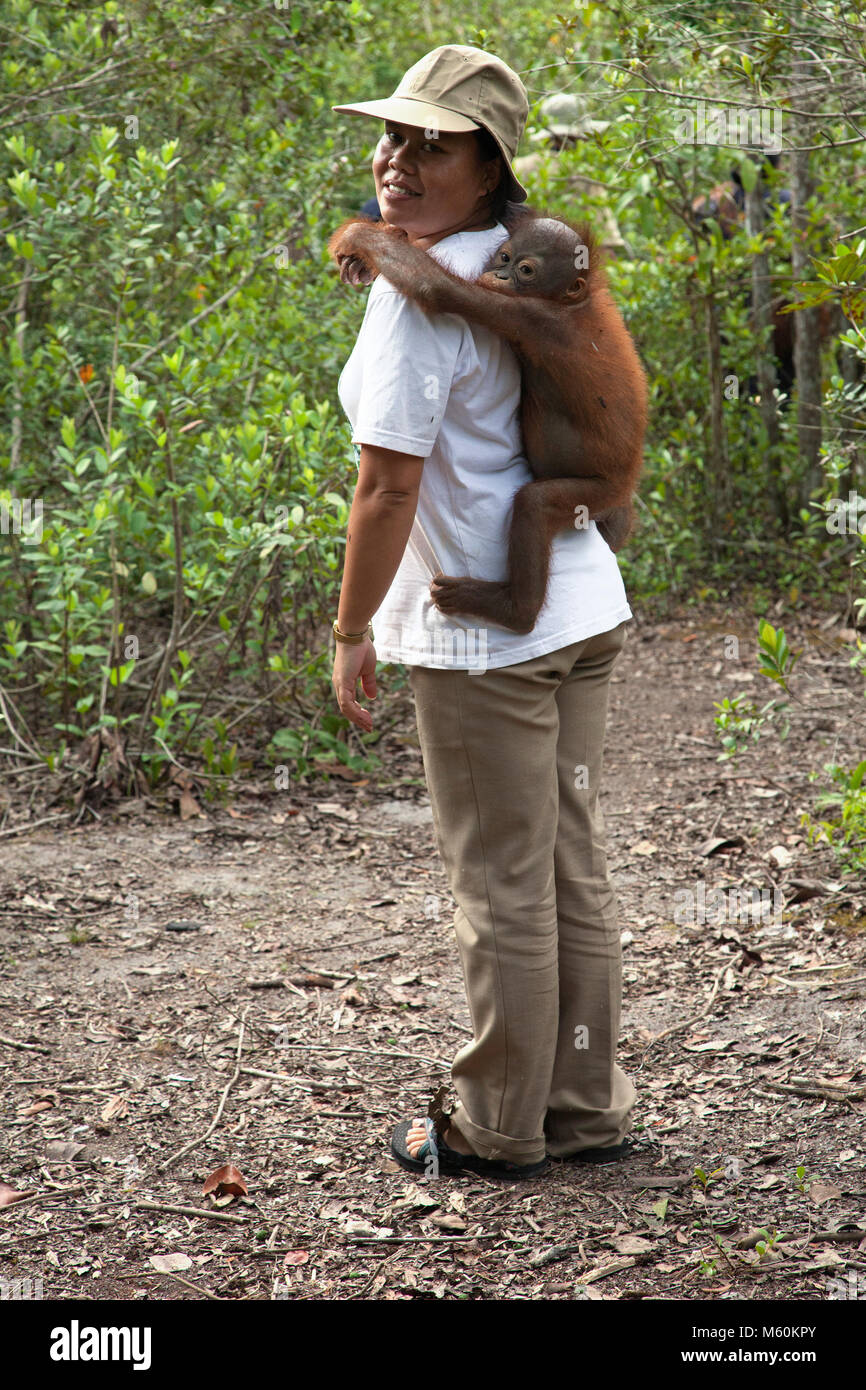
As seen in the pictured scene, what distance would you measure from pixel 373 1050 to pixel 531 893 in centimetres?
103

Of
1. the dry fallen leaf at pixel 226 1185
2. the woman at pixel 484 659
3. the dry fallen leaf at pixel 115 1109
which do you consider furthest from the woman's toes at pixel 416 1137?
the dry fallen leaf at pixel 115 1109

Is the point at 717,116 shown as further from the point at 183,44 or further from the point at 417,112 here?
the point at 417,112

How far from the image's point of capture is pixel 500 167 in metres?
2.29

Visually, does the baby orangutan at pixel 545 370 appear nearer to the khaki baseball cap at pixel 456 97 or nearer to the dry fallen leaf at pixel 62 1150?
the khaki baseball cap at pixel 456 97

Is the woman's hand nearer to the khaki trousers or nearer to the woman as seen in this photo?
the woman

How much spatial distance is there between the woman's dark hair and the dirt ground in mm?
1928

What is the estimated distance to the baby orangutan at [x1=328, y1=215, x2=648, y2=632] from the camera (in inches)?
87.0

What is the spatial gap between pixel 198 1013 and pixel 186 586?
201cm

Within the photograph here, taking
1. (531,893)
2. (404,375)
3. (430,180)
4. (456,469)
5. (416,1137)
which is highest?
(430,180)

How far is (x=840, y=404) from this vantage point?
4199 millimetres

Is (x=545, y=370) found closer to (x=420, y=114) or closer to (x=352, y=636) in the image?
(x=420, y=114)

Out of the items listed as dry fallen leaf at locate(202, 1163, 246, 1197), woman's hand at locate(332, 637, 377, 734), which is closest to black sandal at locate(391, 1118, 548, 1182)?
dry fallen leaf at locate(202, 1163, 246, 1197)

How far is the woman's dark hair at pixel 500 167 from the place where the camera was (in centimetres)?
224

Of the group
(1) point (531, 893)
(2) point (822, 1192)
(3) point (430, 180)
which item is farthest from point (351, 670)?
(2) point (822, 1192)
